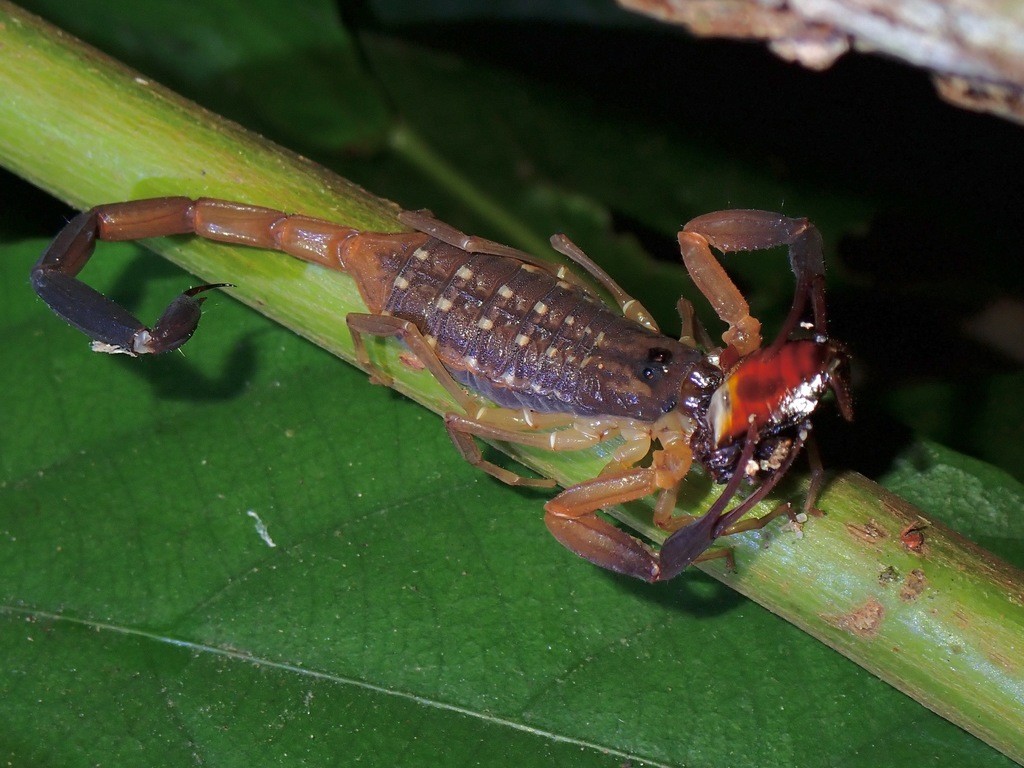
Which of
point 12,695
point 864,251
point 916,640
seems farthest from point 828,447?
point 12,695

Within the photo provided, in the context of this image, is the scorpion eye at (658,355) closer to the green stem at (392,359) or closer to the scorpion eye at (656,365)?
the scorpion eye at (656,365)

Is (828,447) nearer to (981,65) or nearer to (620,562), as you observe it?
(620,562)

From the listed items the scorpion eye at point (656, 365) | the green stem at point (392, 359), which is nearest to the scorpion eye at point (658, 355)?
the scorpion eye at point (656, 365)

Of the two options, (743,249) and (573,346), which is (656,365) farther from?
(743,249)

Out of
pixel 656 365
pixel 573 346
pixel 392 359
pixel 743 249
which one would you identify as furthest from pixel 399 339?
pixel 743 249

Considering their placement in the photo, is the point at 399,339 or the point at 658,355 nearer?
the point at 399,339

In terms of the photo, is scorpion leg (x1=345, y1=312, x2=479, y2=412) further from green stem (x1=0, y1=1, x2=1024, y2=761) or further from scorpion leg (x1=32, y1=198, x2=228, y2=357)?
scorpion leg (x1=32, y1=198, x2=228, y2=357)
